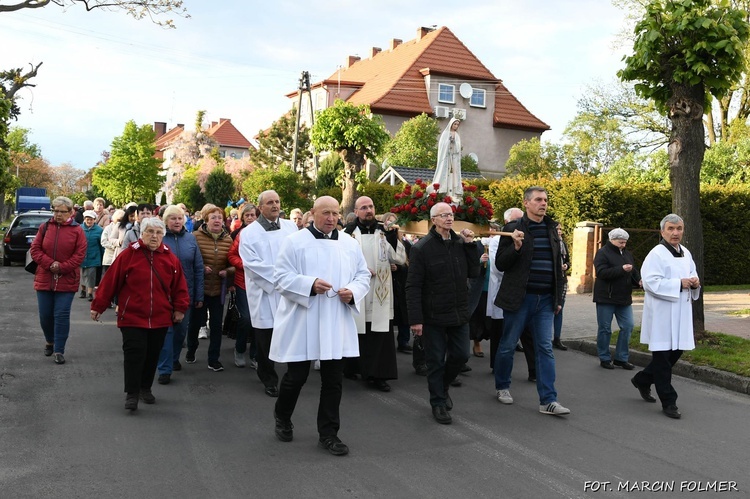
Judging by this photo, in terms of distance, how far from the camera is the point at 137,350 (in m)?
7.03

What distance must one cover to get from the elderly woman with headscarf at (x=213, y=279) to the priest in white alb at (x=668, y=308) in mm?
4891

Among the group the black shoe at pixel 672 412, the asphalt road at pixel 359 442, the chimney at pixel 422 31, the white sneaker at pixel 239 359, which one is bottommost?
the asphalt road at pixel 359 442

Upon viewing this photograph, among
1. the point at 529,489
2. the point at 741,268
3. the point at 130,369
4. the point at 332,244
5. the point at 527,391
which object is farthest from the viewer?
the point at 741,268

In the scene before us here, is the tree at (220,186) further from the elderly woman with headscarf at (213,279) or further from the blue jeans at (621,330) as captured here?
the blue jeans at (621,330)

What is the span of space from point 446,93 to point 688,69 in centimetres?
4190

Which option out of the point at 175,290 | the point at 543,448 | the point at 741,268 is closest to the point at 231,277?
the point at 175,290

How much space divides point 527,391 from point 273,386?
2858 mm

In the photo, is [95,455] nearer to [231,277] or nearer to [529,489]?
[529,489]

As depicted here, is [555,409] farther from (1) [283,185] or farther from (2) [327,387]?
(1) [283,185]

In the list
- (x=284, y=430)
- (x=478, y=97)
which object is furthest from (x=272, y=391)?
(x=478, y=97)

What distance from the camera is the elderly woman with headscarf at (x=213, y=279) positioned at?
30.0 feet

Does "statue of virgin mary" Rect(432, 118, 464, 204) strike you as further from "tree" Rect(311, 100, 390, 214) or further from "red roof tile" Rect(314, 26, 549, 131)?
"red roof tile" Rect(314, 26, 549, 131)

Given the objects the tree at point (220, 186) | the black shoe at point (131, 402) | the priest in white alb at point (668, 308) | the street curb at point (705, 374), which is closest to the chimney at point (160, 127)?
the tree at point (220, 186)

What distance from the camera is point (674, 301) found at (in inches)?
299
